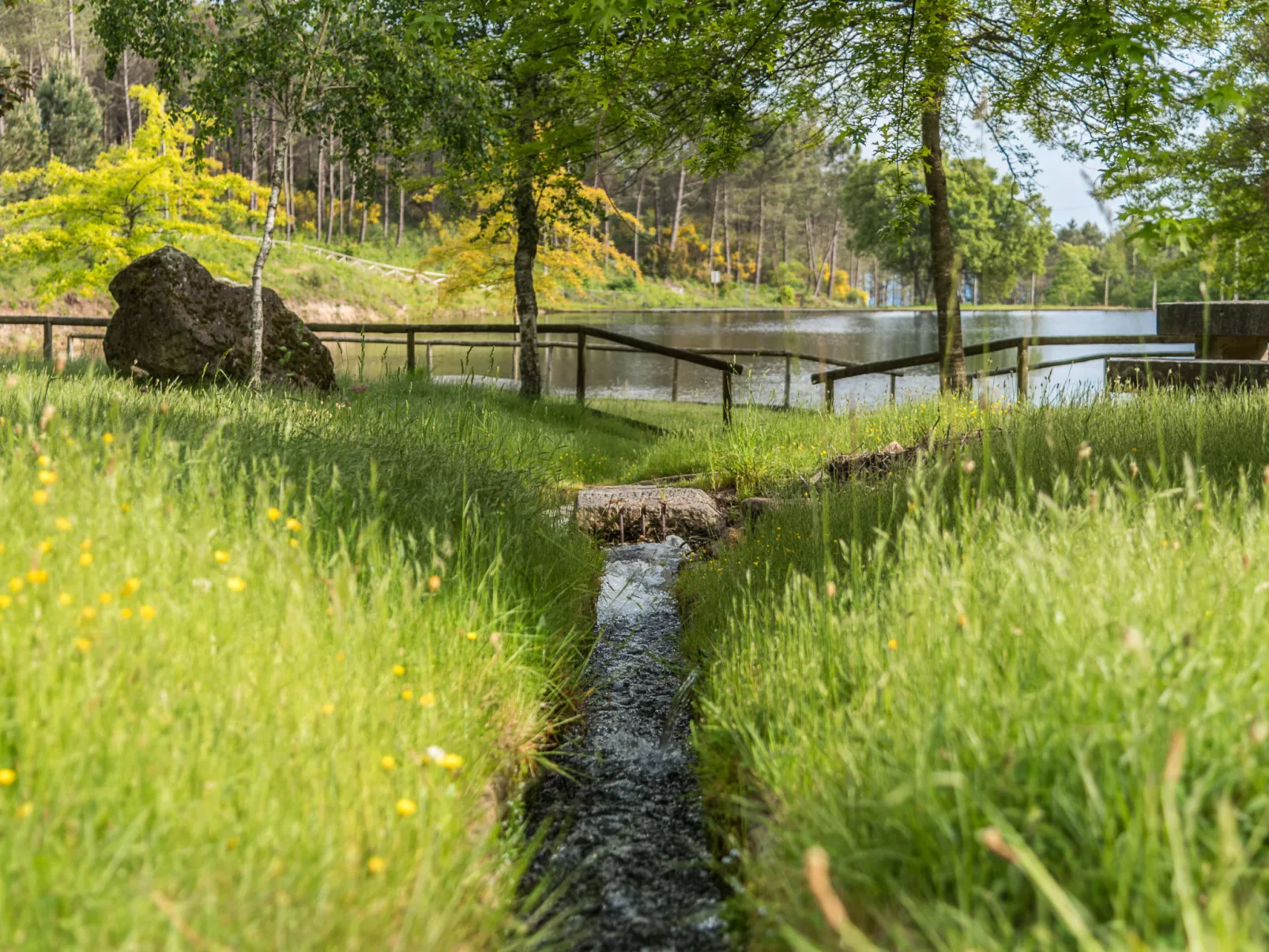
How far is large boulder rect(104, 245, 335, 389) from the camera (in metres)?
9.69

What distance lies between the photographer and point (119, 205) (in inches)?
749

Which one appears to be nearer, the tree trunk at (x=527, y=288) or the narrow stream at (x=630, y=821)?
the narrow stream at (x=630, y=821)

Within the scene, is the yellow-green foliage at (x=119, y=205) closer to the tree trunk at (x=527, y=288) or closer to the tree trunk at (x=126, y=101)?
the tree trunk at (x=527, y=288)

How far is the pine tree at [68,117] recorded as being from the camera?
129 feet

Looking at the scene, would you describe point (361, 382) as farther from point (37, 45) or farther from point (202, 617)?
point (37, 45)

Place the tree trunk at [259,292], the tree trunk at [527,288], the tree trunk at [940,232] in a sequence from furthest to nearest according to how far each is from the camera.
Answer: the tree trunk at [527,288] < the tree trunk at [940,232] < the tree trunk at [259,292]

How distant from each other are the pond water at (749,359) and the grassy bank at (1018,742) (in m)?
5.63

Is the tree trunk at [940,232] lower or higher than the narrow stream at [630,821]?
higher

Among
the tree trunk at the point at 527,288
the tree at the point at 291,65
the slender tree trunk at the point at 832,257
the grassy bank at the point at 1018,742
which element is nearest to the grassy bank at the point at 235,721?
the grassy bank at the point at 1018,742

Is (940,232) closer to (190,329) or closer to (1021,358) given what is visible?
(1021,358)

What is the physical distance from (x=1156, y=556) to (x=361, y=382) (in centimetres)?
874

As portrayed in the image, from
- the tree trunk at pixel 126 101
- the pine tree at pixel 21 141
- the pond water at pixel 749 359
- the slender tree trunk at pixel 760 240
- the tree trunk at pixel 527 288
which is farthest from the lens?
the slender tree trunk at pixel 760 240

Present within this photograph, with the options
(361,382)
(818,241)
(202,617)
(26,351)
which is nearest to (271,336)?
(361,382)

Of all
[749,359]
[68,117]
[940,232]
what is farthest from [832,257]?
[940,232]
